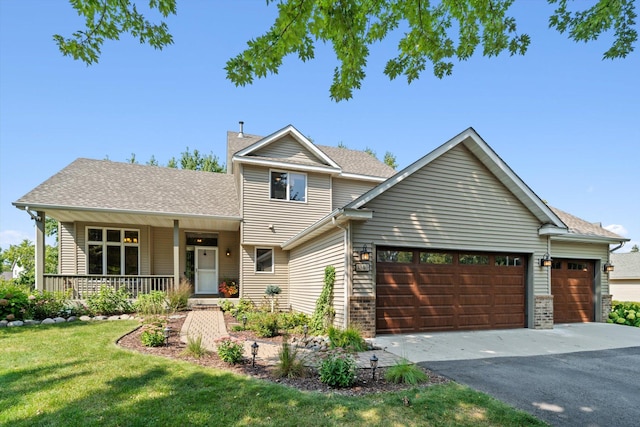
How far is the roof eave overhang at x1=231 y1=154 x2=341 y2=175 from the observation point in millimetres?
13531

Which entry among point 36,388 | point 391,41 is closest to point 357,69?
point 391,41

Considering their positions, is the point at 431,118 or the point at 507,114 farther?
the point at 431,118

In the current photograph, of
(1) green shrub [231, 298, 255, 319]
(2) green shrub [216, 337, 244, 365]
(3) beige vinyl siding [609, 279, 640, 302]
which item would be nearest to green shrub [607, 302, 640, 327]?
(1) green shrub [231, 298, 255, 319]

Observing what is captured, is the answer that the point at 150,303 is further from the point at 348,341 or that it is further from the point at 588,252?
the point at 588,252

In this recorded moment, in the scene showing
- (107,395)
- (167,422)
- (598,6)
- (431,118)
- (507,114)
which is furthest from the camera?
(431,118)

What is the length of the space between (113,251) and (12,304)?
4.73 m

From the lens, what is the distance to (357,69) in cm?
494

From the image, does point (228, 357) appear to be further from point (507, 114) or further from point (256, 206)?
point (507, 114)

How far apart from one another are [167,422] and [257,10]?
593 cm

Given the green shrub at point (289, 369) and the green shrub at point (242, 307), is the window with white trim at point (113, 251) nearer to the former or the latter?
the green shrub at point (242, 307)

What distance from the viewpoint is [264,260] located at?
14188 millimetres

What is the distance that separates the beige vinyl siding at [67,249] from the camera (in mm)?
13570

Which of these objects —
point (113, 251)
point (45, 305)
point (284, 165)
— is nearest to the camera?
point (45, 305)

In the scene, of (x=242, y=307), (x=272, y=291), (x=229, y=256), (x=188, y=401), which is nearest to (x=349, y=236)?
(x=188, y=401)
